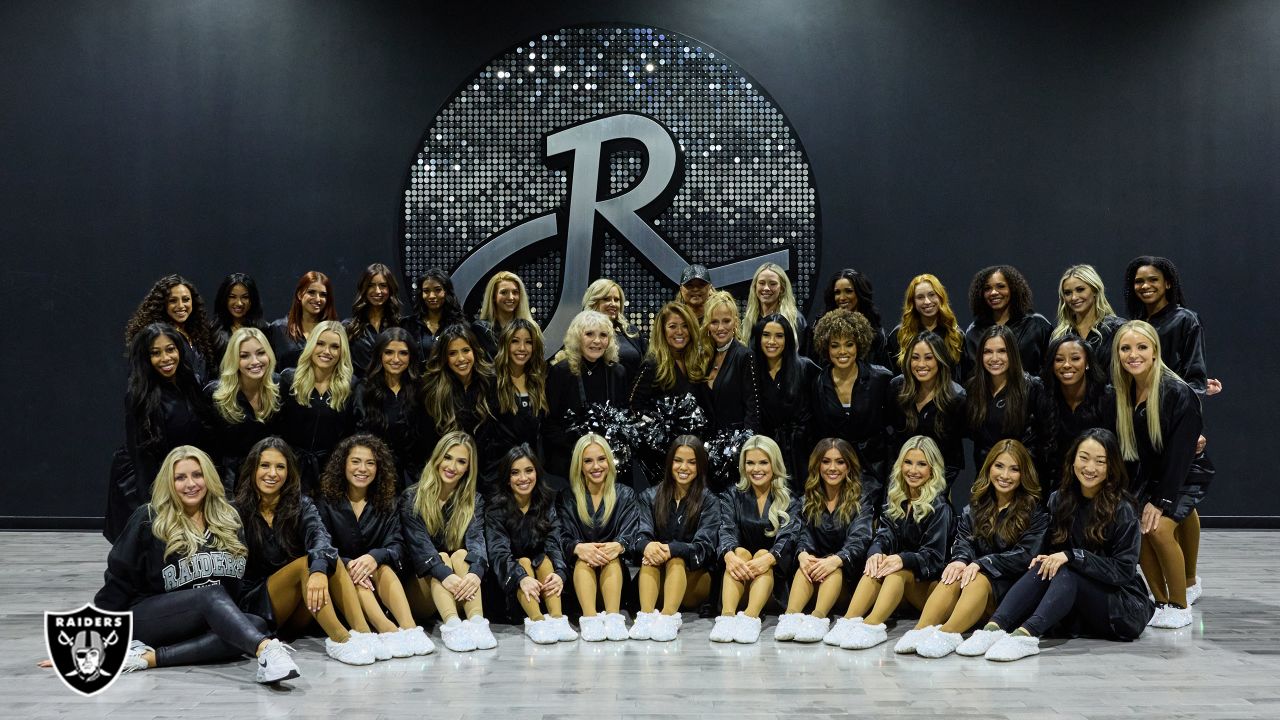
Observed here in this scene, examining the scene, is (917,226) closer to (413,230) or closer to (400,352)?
(413,230)

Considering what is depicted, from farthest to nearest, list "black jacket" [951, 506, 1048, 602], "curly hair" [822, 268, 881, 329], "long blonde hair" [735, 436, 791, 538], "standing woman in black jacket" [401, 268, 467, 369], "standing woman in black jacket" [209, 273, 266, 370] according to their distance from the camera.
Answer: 1. "curly hair" [822, 268, 881, 329]
2. "standing woman in black jacket" [401, 268, 467, 369]
3. "standing woman in black jacket" [209, 273, 266, 370]
4. "long blonde hair" [735, 436, 791, 538]
5. "black jacket" [951, 506, 1048, 602]

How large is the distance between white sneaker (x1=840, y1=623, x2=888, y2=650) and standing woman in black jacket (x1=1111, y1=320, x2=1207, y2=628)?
4.20 ft

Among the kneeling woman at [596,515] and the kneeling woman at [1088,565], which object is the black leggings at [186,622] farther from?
the kneeling woman at [1088,565]

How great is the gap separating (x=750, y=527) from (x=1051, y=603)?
4.36ft

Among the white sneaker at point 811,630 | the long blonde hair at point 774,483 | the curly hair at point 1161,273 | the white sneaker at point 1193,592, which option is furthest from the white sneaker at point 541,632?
the curly hair at point 1161,273

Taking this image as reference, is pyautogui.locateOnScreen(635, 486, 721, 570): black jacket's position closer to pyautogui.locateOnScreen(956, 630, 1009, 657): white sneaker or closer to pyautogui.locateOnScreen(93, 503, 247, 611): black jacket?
pyautogui.locateOnScreen(956, 630, 1009, 657): white sneaker

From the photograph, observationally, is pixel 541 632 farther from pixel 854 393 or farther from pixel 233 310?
pixel 233 310

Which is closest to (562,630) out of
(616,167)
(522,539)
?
(522,539)

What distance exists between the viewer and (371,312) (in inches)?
226

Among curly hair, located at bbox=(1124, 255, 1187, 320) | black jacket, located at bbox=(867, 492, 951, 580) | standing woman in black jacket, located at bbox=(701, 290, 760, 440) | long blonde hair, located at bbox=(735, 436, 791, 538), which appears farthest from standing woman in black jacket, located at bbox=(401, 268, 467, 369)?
curly hair, located at bbox=(1124, 255, 1187, 320)

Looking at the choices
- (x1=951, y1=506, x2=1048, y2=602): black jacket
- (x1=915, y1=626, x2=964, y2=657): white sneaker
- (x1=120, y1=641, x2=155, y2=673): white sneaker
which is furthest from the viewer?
(x1=951, y1=506, x2=1048, y2=602): black jacket

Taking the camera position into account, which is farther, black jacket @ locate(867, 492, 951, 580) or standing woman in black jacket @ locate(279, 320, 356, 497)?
standing woman in black jacket @ locate(279, 320, 356, 497)

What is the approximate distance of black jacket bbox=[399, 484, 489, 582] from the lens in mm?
4742

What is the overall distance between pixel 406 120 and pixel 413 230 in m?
0.72
